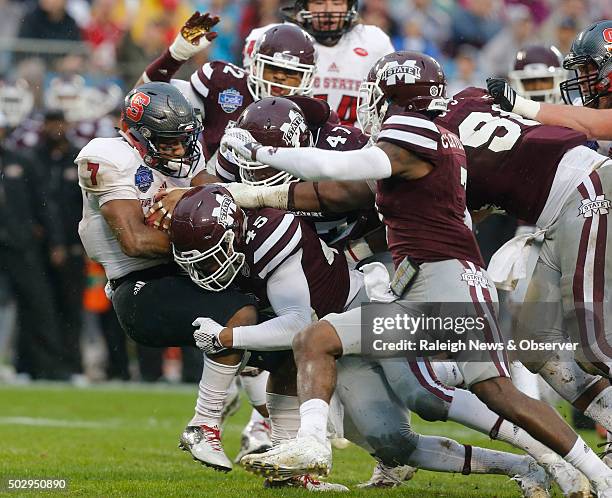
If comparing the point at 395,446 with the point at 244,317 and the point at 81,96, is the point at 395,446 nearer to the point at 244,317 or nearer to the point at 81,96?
the point at 244,317

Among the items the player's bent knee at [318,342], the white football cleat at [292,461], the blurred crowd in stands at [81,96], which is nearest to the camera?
the white football cleat at [292,461]

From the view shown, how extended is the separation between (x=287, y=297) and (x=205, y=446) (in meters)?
0.74

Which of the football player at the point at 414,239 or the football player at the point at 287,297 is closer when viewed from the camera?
the football player at the point at 414,239

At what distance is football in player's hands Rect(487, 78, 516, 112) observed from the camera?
548cm

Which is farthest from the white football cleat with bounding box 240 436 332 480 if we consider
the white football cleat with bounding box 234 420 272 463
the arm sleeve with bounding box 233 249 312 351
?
the white football cleat with bounding box 234 420 272 463

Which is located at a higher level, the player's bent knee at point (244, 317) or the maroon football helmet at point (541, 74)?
the maroon football helmet at point (541, 74)

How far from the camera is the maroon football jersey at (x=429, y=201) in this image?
15.5 feet

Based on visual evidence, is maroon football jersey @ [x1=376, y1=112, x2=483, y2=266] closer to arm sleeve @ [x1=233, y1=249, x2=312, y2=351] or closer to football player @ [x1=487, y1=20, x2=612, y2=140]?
arm sleeve @ [x1=233, y1=249, x2=312, y2=351]

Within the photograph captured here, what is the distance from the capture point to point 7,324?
43.2 feet

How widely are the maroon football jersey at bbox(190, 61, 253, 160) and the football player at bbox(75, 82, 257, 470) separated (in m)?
1.24

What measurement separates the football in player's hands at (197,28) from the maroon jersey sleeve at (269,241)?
1.69 metres

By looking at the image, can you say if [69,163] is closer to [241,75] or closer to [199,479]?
[241,75]

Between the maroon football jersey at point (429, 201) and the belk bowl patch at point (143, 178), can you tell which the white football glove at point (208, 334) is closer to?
the belk bowl patch at point (143, 178)

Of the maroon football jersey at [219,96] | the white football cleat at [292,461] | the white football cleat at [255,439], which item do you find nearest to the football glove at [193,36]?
the maroon football jersey at [219,96]
